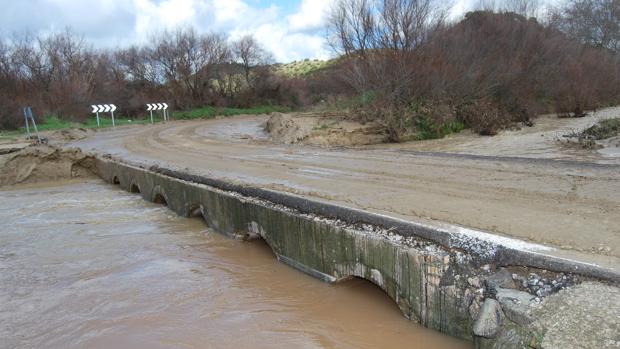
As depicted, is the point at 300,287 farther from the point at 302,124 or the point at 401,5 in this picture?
the point at 401,5

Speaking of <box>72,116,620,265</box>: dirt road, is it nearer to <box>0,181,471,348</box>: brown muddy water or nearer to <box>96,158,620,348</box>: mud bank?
<box>96,158,620,348</box>: mud bank

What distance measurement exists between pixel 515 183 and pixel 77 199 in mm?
11255

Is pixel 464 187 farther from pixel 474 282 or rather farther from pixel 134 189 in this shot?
pixel 134 189

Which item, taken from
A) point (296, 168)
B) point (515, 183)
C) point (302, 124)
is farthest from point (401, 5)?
point (515, 183)

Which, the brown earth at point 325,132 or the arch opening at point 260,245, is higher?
the brown earth at point 325,132

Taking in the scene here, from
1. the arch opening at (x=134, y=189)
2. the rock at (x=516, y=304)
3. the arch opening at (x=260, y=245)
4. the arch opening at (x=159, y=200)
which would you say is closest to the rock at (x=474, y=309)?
the rock at (x=516, y=304)

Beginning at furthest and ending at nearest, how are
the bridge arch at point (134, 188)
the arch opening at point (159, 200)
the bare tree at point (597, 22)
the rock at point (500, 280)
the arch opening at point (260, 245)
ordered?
the bare tree at point (597, 22) → the bridge arch at point (134, 188) → the arch opening at point (159, 200) → the arch opening at point (260, 245) → the rock at point (500, 280)

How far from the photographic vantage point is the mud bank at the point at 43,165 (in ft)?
55.7

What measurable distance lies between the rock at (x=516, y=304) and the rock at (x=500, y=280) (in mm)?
74

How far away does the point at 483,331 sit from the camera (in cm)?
423

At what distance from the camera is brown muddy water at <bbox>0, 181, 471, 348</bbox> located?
541 cm

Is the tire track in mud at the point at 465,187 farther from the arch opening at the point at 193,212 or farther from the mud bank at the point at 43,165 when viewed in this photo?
the mud bank at the point at 43,165

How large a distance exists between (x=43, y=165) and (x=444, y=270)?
52.9 feet

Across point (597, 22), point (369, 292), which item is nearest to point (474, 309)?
point (369, 292)
